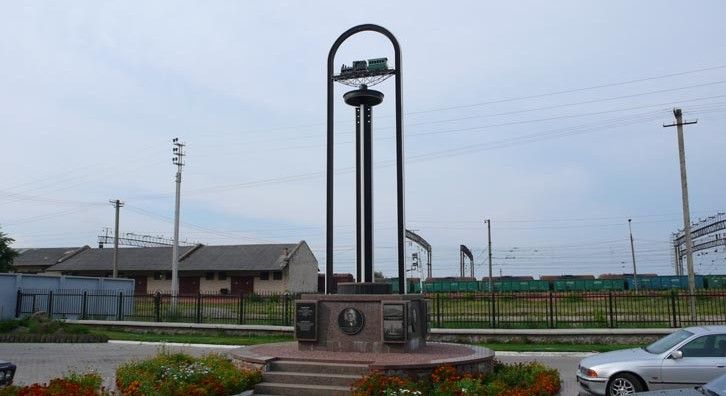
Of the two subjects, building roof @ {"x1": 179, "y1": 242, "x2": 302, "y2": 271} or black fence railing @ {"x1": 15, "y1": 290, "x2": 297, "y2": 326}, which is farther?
building roof @ {"x1": 179, "y1": 242, "x2": 302, "y2": 271}

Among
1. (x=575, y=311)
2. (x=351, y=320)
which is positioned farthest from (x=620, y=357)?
(x=575, y=311)

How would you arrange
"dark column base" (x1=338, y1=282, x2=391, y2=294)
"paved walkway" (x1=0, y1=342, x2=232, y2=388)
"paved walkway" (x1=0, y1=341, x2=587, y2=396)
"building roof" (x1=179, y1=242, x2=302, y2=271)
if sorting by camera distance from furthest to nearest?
"building roof" (x1=179, y1=242, x2=302, y2=271) → "paved walkway" (x1=0, y1=342, x2=232, y2=388) → "dark column base" (x1=338, y1=282, x2=391, y2=294) → "paved walkway" (x1=0, y1=341, x2=587, y2=396)

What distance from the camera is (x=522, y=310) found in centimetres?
2252

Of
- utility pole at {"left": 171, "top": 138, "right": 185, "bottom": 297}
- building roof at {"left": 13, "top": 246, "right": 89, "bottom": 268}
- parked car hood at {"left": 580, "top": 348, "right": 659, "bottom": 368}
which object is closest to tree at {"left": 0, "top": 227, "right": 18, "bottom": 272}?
utility pole at {"left": 171, "top": 138, "right": 185, "bottom": 297}

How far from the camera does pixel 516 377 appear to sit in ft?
34.4

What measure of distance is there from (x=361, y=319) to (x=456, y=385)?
376 cm

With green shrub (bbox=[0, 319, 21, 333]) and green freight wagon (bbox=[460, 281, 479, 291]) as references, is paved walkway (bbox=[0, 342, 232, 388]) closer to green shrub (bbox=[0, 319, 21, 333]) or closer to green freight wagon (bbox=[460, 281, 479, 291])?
green shrub (bbox=[0, 319, 21, 333])

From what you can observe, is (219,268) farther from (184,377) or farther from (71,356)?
(184,377)

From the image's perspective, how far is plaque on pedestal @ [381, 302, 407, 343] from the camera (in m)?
12.2

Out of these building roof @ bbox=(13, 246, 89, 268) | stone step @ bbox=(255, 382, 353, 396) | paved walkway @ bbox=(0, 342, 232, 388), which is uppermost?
building roof @ bbox=(13, 246, 89, 268)

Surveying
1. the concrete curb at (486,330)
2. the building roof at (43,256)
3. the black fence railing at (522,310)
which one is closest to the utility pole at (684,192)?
the black fence railing at (522,310)

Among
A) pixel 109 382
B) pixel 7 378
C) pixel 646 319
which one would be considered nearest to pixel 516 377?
pixel 109 382

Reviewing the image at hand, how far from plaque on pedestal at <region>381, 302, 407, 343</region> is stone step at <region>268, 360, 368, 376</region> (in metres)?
1.53

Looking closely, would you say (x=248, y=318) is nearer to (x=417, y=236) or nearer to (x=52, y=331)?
(x=52, y=331)
